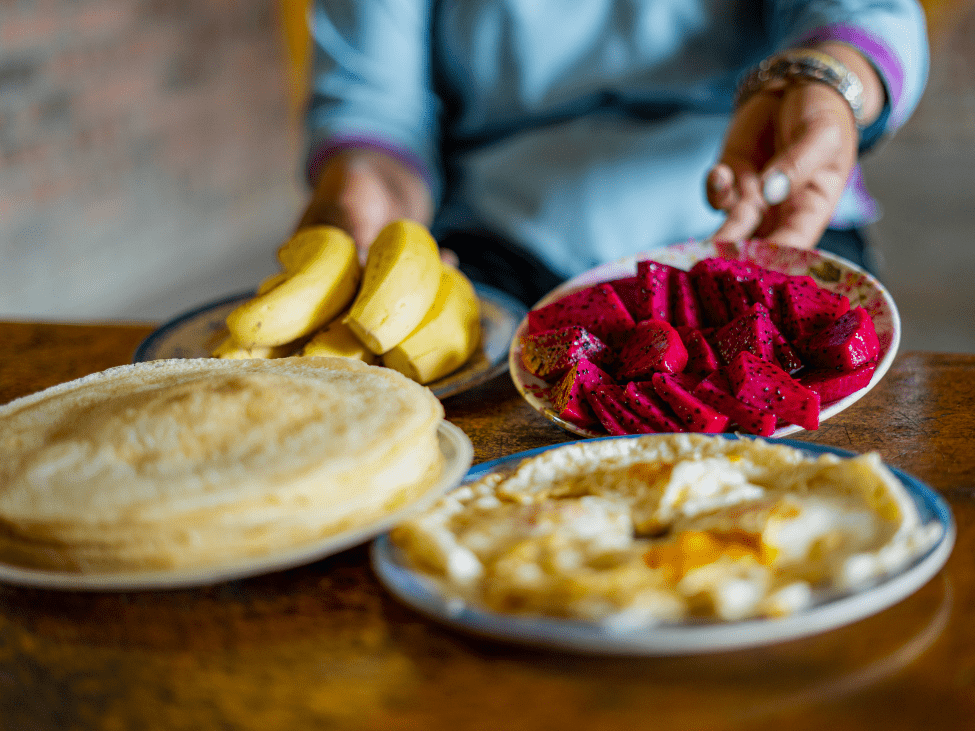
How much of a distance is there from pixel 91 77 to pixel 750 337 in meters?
3.75

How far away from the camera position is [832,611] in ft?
1.65

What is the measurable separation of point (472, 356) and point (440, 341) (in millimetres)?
80

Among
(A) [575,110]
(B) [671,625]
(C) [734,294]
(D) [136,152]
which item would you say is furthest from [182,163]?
(B) [671,625]

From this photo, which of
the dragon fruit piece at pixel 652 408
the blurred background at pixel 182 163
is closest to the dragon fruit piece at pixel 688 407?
the dragon fruit piece at pixel 652 408

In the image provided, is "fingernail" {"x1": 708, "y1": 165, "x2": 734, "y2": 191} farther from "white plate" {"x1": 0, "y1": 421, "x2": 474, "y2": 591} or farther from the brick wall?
the brick wall

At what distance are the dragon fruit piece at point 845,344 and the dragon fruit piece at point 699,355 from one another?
106mm

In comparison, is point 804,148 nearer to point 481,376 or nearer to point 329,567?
point 481,376

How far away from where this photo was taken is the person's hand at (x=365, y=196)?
1560 millimetres

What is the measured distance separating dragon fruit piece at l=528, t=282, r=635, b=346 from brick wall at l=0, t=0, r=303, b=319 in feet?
10.3

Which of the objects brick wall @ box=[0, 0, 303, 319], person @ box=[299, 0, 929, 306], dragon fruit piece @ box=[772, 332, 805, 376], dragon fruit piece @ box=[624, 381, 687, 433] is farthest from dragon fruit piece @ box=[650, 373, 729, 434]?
brick wall @ box=[0, 0, 303, 319]

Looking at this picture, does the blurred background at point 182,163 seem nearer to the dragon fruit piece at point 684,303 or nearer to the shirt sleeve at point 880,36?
the shirt sleeve at point 880,36

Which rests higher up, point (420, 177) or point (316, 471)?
point (316, 471)

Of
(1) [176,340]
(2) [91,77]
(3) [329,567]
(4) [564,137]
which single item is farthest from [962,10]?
(3) [329,567]

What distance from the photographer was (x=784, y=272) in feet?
3.61
